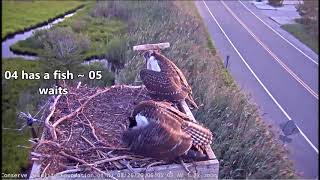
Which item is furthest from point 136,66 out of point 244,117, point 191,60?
point 244,117

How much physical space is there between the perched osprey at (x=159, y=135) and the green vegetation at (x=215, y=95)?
1114 millimetres

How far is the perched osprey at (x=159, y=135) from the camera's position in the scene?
6.59 ft

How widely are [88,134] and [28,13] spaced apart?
183 inches

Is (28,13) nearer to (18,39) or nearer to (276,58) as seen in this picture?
(18,39)

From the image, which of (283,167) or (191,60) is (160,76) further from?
(191,60)

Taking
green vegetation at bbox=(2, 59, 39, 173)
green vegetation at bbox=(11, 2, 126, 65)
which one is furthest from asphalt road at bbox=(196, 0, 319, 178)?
green vegetation at bbox=(2, 59, 39, 173)

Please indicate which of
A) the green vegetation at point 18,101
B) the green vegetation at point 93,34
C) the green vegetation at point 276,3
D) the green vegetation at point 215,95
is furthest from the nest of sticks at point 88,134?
the green vegetation at point 93,34

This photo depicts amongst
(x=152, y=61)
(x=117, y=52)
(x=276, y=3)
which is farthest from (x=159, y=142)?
(x=117, y=52)

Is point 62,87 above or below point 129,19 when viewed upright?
above

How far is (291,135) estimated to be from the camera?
360 centimetres

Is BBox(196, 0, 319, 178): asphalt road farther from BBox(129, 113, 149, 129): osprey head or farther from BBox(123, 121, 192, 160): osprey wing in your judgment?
BBox(129, 113, 149, 129): osprey head

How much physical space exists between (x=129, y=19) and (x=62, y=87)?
12.4ft

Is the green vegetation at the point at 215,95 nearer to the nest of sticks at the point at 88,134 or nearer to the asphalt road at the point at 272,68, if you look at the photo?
the asphalt road at the point at 272,68

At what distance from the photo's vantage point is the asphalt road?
3506mm
